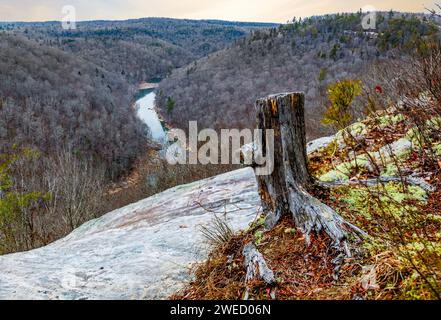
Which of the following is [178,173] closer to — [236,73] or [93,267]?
[93,267]

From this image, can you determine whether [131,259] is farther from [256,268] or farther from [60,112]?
[60,112]

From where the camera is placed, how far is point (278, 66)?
292 feet

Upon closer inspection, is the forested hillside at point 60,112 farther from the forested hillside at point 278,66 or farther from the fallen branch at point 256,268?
the fallen branch at point 256,268

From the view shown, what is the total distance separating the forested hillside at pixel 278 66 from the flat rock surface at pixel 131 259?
4654 centimetres

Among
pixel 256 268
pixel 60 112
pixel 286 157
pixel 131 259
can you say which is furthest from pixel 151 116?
pixel 256 268

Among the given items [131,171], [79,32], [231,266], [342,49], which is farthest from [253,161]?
[79,32]

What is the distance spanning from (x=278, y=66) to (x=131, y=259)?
9016 cm

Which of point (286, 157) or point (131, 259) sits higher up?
point (286, 157)

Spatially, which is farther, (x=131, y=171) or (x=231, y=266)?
(x=131, y=171)

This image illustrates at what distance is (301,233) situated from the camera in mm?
2863

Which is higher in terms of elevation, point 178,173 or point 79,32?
point 79,32

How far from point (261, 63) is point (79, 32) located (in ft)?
447

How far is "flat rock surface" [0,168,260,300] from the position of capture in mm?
2961

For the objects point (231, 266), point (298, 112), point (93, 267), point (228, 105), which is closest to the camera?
point (231, 266)
